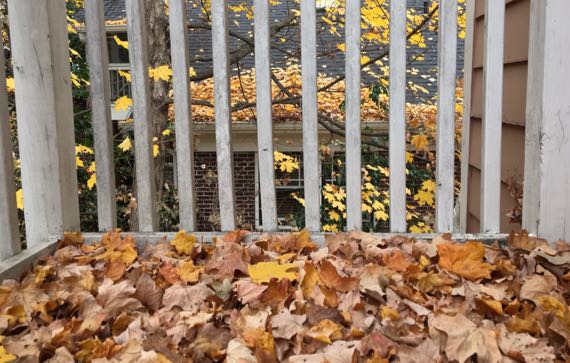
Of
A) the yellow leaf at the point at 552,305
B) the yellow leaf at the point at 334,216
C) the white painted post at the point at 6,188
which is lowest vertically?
the yellow leaf at the point at 334,216

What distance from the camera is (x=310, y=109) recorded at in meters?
1.87

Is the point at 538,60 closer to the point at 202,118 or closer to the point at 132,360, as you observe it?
the point at 132,360

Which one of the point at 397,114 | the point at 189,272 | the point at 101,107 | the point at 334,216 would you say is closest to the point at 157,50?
the point at 334,216

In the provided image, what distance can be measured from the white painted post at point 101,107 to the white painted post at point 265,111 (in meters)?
0.53

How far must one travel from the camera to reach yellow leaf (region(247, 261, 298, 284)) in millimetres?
1485

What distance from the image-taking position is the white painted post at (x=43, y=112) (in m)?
1.79

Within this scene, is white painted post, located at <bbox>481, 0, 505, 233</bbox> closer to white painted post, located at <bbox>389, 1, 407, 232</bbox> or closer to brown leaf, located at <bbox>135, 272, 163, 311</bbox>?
white painted post, located at <bbox>389, 1, 407, 232</bbox>

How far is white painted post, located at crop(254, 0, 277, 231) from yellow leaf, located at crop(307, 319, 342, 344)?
26.2 inches

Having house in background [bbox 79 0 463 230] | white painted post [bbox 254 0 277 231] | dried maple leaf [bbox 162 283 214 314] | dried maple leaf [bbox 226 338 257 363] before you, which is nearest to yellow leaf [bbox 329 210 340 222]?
house in background [bbox 79 0 463 230]

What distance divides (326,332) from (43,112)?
123 centimetres

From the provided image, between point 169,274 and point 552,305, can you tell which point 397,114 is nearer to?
point 552,305

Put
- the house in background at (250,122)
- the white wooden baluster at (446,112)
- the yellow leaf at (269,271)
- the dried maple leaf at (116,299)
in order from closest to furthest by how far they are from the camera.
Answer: the dried maple leaf at (116,299) < the yellow leaf at (269,271) < the white wooden baluster at (446,112) < the house in background at (250,122)

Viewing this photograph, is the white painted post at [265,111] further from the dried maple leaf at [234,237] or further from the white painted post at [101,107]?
the white painted post at [101,107]

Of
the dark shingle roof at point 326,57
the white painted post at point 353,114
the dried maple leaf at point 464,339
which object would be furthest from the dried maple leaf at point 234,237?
the dark shingle roof at point 326,57
